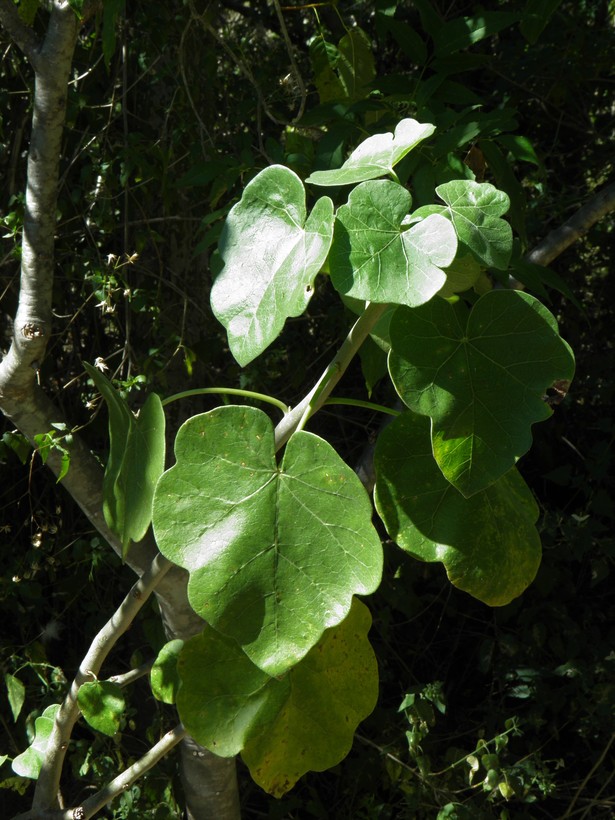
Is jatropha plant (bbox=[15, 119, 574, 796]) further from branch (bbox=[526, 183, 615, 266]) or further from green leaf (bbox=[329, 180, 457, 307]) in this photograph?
branch (bbox=[526, 183, 615, 266])

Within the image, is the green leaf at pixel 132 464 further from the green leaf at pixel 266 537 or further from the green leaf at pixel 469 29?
the green leaf at pixel 469 29

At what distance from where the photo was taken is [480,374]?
636 mm

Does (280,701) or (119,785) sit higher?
(280,701)

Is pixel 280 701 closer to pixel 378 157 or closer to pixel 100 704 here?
pixel 100 704

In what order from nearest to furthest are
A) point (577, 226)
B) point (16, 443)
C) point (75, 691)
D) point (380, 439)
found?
point (380, 439)
point (75, 691)
point (577, 226)
point (16, 443)

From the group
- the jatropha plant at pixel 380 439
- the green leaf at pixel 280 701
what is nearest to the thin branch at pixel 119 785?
A: the green leaf at pixel 280 701

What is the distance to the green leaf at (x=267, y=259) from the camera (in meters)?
0.61

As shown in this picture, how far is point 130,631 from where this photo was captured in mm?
2123

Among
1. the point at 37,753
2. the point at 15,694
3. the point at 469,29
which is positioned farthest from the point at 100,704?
the point at 469,29

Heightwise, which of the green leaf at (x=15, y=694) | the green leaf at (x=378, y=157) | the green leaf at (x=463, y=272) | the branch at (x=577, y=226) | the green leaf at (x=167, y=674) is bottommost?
the green leaf at (x=15, y=694)

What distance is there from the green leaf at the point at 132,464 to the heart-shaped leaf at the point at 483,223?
28 cm


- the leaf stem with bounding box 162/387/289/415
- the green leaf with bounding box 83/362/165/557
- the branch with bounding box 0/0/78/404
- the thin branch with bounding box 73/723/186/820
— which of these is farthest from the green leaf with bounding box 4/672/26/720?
the leaf stem with bounding box 162/387/289/415

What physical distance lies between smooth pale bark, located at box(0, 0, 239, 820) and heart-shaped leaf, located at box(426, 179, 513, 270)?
0.64 m

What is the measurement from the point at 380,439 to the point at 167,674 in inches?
16.1
